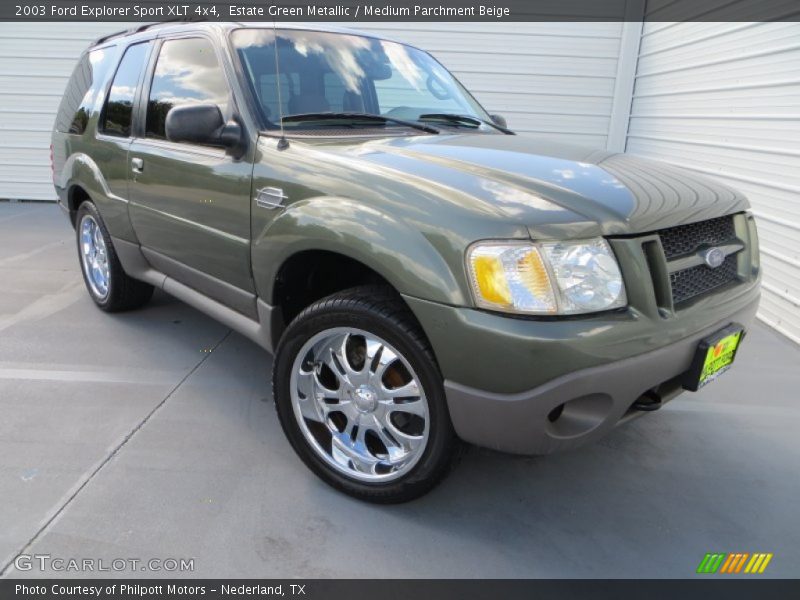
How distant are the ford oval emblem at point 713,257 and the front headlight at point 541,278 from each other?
1.81 ft

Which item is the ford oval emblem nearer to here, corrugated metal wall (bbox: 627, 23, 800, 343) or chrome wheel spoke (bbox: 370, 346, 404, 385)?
chrome wheel spoke (bbox: 370, 346, 404, 385)

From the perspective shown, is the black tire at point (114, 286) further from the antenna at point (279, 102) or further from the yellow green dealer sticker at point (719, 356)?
the yellow green dealer sticker at point (719, 356)

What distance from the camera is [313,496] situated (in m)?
2.35

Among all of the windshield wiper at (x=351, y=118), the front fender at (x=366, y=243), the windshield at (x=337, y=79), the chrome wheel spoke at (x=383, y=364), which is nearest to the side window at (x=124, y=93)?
the windshield at (x=337, y=79)

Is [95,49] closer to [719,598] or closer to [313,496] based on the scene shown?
[313,496]

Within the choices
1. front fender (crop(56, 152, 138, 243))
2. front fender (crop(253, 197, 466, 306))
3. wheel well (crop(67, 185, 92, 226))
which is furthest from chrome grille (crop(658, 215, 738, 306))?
wheel well (crop(67, 185, 92, 226))

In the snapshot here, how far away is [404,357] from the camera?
2008 mm

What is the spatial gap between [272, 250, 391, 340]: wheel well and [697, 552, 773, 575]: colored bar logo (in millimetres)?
1566

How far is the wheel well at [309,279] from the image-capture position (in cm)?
239

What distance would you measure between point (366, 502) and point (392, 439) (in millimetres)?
288

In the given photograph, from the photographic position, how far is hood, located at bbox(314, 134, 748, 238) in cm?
184

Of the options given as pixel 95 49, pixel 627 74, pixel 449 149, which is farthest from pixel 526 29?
pixel 449 149

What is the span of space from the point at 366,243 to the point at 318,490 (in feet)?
3.49
